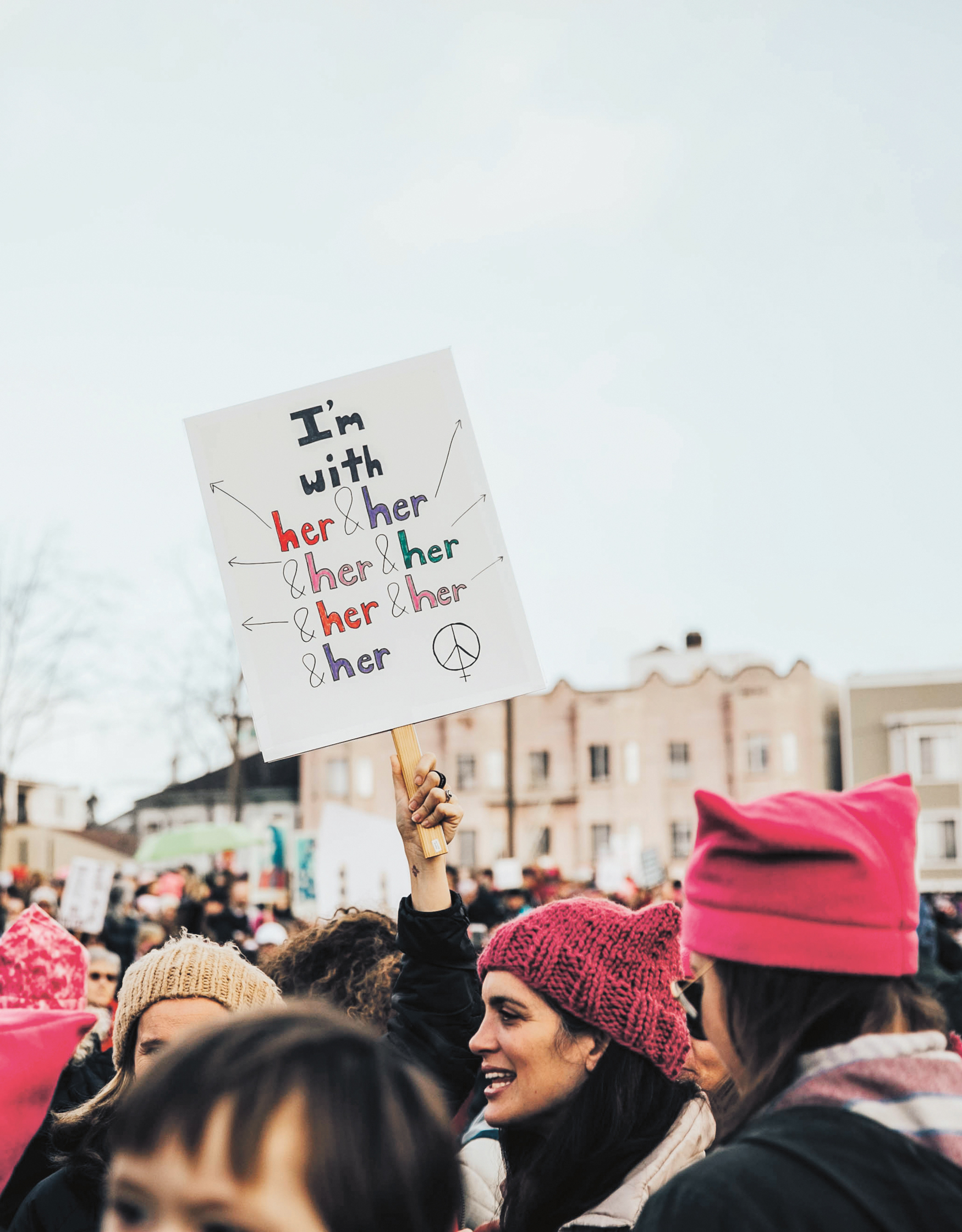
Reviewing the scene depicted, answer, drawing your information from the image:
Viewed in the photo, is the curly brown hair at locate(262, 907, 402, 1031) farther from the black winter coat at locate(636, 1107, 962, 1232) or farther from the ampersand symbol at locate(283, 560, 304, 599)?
the black winter coat at locate(636, 1107, 962, 1232)

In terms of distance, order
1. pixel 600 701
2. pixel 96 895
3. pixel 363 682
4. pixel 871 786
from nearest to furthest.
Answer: pixel 871 786
pixel 363 682
pixel 96 895
pixel 600 701

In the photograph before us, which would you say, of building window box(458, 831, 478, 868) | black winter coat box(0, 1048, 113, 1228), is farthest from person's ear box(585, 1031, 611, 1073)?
building window box(458, 831, 478, 868)

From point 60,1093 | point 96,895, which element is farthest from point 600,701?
point 60,1093

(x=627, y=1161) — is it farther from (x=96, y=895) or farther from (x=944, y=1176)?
(x=96, y=895)

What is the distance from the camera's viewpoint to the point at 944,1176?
1484mm

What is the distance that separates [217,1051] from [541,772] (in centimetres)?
5205

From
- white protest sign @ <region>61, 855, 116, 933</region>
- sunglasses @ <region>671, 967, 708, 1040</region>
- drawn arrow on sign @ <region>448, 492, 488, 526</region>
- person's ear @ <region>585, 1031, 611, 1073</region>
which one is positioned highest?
drawn arrow on sign @ <region>448, 492, 488, 526</region>

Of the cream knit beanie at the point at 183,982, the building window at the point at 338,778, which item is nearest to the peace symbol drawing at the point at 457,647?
the cream knit beanie at the point at 183,982

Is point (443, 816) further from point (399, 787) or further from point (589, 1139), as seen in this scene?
point (589, 1139)

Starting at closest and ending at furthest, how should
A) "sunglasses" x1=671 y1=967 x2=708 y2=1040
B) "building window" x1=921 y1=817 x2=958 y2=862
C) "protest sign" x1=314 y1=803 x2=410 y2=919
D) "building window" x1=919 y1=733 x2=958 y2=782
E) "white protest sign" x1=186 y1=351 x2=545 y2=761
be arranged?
"white protest sign" x1=186 y1=351 x2=545 y2=761 → "sunglasses" x1=671 y1=967 x2=708 y2=1040 → "protest sign" x1=314 y1=803 x2=410 y2=919 → "building window" x1=921 y1=817 x2=958 y2=862 → "building window" x1=919 y1=733 x2=958 y2=782

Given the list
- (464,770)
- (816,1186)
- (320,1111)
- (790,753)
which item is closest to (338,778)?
(464,770)

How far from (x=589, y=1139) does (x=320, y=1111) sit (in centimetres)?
151

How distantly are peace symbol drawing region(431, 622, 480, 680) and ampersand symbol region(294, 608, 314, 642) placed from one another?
0.99ft

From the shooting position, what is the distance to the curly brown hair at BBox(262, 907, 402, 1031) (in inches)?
142
